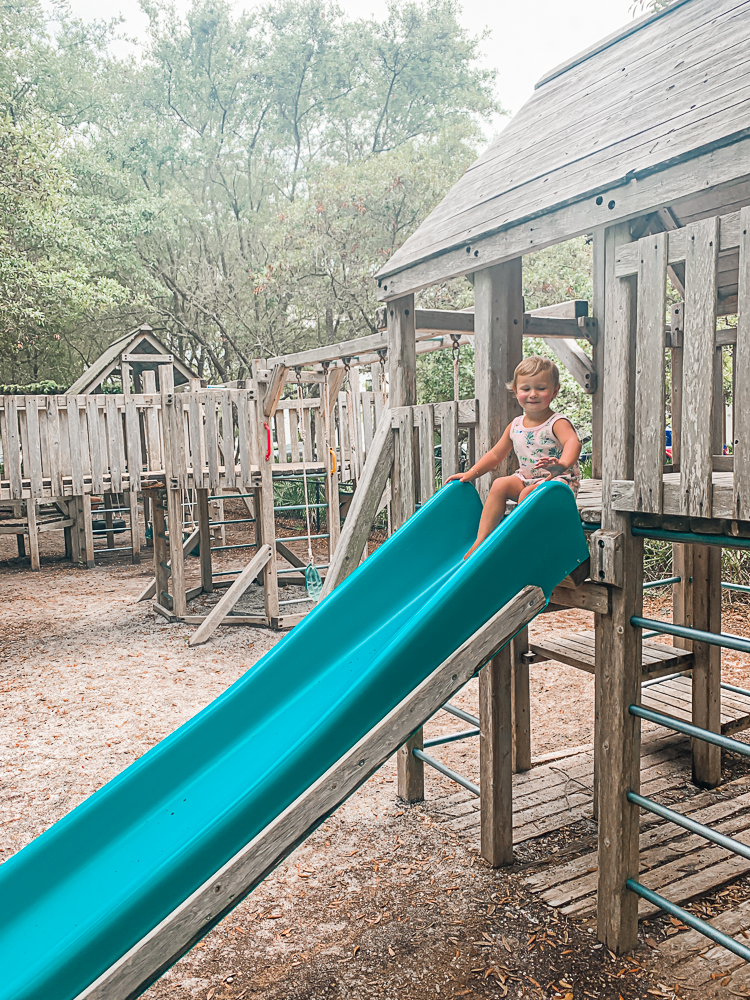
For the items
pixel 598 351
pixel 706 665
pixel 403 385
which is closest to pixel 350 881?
pixel 706 665

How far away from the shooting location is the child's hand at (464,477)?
136 inches

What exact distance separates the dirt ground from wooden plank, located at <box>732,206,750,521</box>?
198 centimetres

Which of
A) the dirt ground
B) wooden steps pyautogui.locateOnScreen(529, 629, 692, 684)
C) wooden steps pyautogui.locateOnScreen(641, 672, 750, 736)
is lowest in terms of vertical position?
the dirt ground

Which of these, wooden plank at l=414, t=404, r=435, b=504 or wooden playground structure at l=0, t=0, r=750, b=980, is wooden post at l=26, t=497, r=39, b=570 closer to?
wooden playground structure at l=0, t=0, r=750, b=980

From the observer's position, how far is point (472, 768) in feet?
16.5

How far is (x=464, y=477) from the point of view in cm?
348

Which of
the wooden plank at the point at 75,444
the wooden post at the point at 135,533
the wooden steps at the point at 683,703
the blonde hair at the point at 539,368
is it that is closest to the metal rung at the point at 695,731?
the blonde hair at the point at 539,368

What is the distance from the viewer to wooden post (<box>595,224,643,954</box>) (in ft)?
9.28

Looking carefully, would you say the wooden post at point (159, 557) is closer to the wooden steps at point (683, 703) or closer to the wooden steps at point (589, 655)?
the wooden steps at point (589, 655)

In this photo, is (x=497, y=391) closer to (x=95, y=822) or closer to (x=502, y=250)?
(x=502, y=250)

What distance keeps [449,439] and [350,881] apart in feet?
7.66

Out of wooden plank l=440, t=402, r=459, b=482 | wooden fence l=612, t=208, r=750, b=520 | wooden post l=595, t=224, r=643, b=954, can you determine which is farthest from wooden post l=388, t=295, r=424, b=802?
wooden fence l=612, t=208, r=750, b=520

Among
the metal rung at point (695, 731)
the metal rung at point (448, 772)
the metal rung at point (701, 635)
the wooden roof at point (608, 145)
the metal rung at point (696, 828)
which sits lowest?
the metal rung at point (448, 772)

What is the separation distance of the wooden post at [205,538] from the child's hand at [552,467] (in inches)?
256
